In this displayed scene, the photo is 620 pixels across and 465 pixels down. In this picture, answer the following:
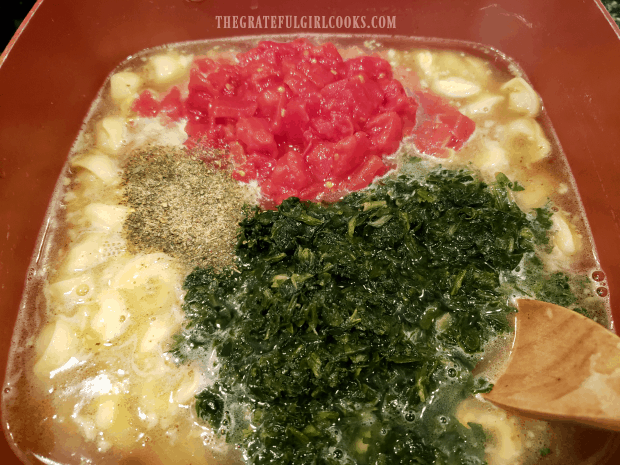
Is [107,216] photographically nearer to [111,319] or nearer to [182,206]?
[182,206]

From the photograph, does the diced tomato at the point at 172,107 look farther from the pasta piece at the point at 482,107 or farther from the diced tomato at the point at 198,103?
the pasta piece at the point at 482,107

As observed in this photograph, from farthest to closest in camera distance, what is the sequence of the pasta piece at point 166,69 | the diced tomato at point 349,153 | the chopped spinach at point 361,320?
the pasta piece at point 166,69
the diced tomato at point 349,153
the chopped spinach at point 361,320

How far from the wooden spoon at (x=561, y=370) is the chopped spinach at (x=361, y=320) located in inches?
5.7

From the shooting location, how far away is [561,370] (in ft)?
6.63

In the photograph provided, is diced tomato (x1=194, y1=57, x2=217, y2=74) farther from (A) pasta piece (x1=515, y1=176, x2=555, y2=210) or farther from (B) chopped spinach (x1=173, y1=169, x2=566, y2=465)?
(A) pasta piece (x1=515, y1=176, x2=555, y2=210)

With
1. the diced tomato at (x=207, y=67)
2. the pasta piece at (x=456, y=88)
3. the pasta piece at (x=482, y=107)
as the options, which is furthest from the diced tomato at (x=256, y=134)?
the pasta piece at (x=482, y=107)

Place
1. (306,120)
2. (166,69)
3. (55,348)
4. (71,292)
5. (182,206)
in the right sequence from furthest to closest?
1. (166,69)
2. (306,120)
3. (182,206)
4. (71,292)
5. (55,348)

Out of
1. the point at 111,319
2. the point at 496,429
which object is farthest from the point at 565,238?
the point at 111,319

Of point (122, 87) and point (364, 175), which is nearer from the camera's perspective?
point (364, 175)

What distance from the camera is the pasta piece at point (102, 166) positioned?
2752 mm

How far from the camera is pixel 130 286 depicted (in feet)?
7.59

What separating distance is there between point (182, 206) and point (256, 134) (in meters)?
0.72

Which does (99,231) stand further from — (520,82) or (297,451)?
(520,82)

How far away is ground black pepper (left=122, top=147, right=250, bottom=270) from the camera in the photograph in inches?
97.8
